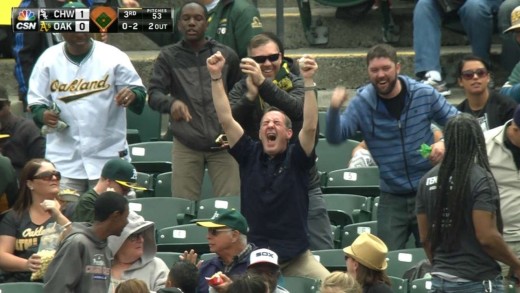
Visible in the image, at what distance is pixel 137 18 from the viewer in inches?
523

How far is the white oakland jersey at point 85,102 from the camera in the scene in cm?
1157

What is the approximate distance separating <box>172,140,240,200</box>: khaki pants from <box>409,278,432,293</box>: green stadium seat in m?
2.55

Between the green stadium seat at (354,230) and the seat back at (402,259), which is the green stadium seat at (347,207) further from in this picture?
the seat back at (402,259)

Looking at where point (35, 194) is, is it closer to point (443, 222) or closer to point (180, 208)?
point (180, 208)

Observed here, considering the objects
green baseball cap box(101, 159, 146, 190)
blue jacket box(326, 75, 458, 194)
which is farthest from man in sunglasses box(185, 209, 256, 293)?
blue jacket box(326, 75, 458, 194)

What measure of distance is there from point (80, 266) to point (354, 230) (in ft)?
8.38

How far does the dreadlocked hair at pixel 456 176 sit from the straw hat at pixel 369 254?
373 mm

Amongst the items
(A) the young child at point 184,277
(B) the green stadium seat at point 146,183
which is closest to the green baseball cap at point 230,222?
(A) the young child at point 184,277

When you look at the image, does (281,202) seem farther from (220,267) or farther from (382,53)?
(382,53)

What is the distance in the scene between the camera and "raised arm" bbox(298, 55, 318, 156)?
9.68 meters

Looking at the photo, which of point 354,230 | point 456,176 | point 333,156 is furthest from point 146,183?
point 456,176

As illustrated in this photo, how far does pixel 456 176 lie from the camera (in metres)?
8.78

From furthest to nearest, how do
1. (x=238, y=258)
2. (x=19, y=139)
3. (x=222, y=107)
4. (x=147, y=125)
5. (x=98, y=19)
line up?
(x=147, y=125) < (x=98, y=19) < (x=19, y=139) < (x=222, y=107) < (x=238, y=258)

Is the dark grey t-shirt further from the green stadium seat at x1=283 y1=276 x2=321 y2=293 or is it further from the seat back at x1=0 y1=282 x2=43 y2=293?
the seat back at x1=0 y1=282 x2=43 y2=293
